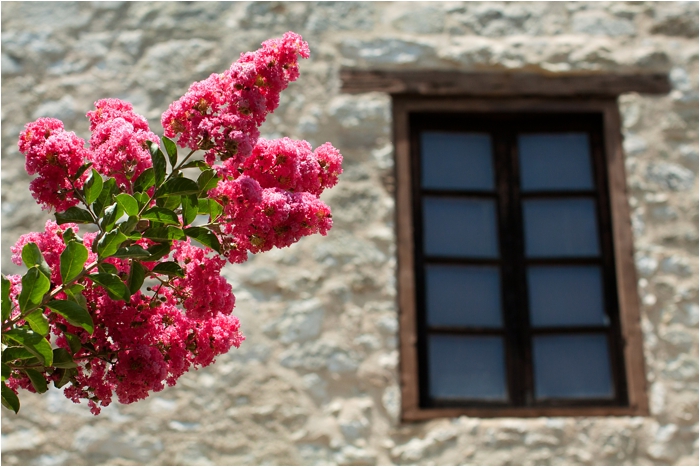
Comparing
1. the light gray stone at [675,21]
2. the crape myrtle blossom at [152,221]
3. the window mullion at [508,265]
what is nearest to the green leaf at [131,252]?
the crape myrtle blossom at [152,221]

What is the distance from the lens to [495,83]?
12.3ft

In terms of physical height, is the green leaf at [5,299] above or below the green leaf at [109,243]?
below

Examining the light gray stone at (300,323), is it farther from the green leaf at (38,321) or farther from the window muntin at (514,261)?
the green leaf at (38,321)

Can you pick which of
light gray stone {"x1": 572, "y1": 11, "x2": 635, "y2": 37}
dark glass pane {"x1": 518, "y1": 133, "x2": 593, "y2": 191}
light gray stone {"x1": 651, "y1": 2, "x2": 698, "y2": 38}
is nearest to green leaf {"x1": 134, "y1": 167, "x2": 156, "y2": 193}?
dark glass pane {"x1": 518, "y1": 133, "x2": 593, "y2": 191}

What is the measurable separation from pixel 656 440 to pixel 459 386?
2.47 feet

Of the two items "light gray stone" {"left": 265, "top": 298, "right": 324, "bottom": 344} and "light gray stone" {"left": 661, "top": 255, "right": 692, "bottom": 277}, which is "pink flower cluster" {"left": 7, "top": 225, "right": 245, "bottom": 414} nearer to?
"light gray stone" {"left": 265, "top": 298, "right": 324, "bottom": 344}

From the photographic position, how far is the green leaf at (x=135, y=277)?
1454mm

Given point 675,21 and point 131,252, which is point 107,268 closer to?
point 131,252

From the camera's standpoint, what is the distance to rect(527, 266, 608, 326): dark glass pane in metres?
3.57

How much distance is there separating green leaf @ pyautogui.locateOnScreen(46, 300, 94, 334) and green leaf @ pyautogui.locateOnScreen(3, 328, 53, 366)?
0.16 ft

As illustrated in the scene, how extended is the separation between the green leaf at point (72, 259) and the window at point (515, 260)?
2098 millimetres

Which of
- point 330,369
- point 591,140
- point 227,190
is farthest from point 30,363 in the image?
point 591,140

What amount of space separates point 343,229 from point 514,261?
0.71m

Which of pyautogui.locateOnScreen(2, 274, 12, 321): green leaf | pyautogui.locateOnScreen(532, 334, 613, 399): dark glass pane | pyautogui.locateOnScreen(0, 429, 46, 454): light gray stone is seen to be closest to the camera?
pyautogui.locateOnScreen(2, 274, 12, 321): green leaf
